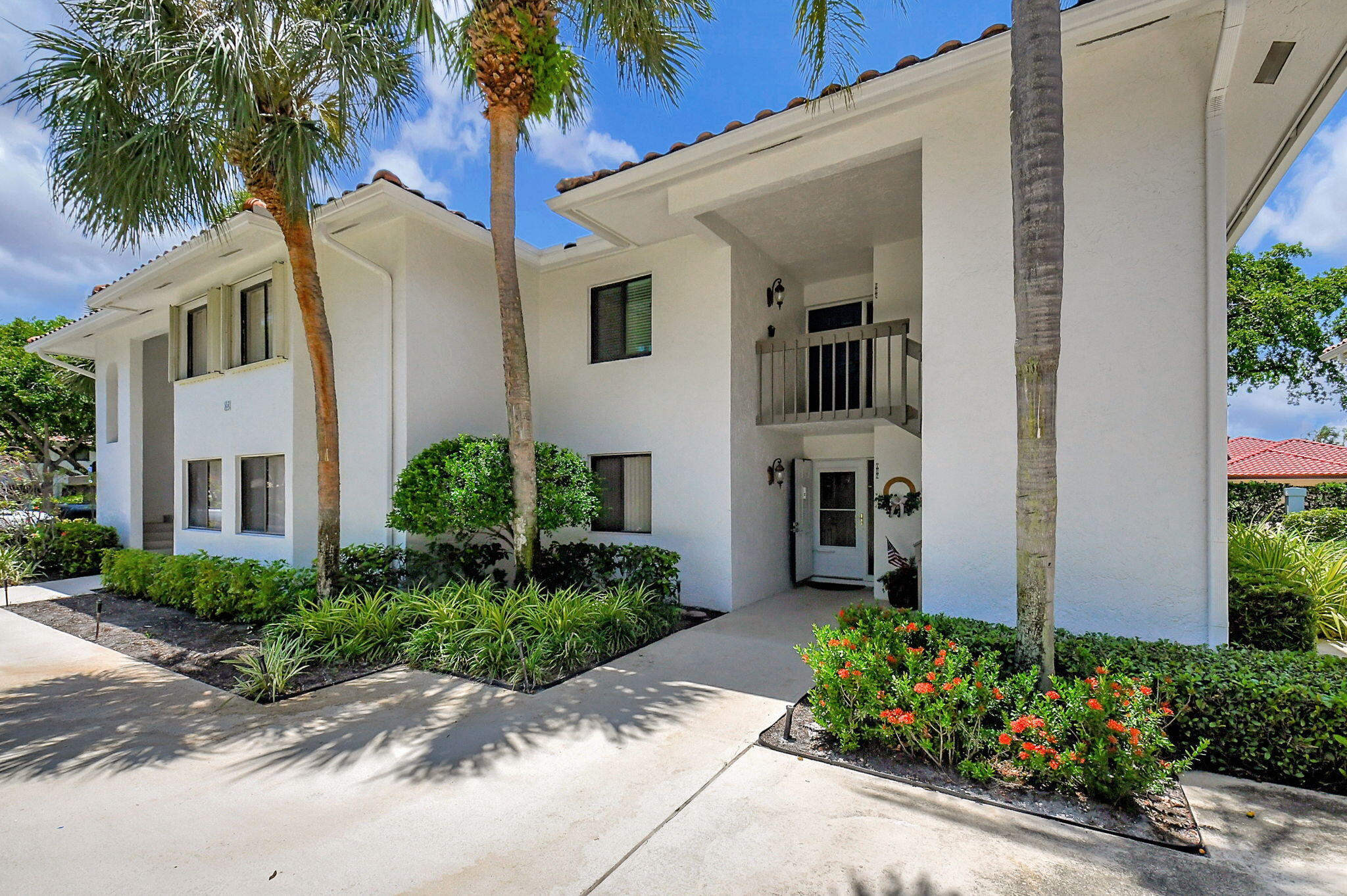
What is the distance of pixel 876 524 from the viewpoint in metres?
9.73

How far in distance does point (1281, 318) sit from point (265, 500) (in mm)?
27144

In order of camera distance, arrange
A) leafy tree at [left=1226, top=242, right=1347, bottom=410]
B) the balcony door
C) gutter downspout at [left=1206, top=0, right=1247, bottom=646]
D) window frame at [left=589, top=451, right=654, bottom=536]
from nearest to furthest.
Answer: gutter downspout at [left=1206, top=0, right=1247, bottom=646]
the balcony door
window frame at [left=589, top=451, right=654, bottom=536]
leafy tree at [left=1226, top=242, right=1347, bottom=410]

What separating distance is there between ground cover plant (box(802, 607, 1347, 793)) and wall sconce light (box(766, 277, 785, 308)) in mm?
6522

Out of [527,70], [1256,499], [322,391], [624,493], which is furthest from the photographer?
[1256,499]

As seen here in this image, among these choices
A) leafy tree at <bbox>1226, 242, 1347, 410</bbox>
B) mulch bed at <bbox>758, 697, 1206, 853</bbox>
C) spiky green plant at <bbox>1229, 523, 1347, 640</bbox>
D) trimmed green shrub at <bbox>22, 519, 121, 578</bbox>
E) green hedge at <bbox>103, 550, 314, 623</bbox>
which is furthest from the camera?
leafy tree at <bbox>1226, 242, 1347, 410</bbox>

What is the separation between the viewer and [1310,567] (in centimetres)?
732

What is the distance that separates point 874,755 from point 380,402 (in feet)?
25.3

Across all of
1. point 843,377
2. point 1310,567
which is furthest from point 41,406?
point 1310,567

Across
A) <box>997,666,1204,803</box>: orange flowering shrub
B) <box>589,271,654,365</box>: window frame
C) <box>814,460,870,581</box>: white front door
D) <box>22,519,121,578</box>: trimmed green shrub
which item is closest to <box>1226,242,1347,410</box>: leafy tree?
<box>814,460,870,581</box>: white front door

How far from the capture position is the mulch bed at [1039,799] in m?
3.33

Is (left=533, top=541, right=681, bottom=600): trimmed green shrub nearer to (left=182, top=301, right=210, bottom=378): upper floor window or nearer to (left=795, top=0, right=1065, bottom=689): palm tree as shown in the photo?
(left=795, top=0, right=1065, bottom=689): palm tree

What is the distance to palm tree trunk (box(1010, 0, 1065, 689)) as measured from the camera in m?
4.16

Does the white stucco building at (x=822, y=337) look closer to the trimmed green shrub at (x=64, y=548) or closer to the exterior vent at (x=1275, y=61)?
the exterior vent at (x=1275, y=61)

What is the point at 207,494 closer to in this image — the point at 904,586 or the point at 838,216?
the point at 838,216
